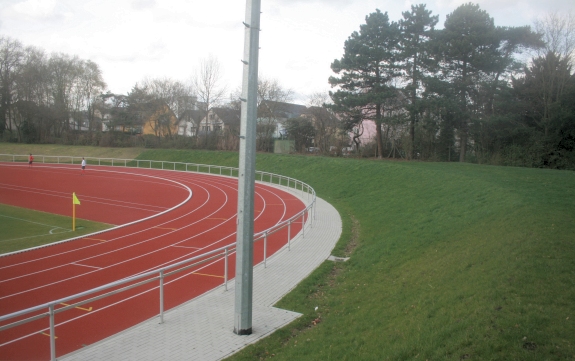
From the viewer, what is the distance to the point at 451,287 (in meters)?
7.46

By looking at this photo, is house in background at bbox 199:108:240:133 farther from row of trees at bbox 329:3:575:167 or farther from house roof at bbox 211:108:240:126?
row of trees at bbox 329:3:575:167

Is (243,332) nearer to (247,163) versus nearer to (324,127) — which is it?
(247,163)

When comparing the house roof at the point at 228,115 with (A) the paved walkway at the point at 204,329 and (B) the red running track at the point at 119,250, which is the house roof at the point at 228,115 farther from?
(A) the paved walkway at the point at 204,329

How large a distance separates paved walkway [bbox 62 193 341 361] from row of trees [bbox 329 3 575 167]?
2547 cm

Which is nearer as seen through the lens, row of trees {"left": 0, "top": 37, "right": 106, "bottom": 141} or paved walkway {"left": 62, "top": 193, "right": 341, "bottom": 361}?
paved walkway {"left": 62, "top": 193, "right": 341, "bottom": 361}

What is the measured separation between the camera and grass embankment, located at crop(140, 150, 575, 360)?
5344 mm

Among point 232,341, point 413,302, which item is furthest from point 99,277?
point 413,302

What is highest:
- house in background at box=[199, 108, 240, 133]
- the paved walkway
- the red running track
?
house in background at box=[199, 108, 240, 133]

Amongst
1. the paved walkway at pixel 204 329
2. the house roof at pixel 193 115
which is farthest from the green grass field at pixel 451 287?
the house roof at pixel 193 115

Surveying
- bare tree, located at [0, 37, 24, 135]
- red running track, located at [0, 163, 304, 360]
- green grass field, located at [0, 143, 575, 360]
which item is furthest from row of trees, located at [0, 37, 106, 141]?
green grass field, located at [0, 143, 575, 360]

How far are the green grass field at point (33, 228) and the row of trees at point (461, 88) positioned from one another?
23523 mm

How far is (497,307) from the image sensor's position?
606 cm

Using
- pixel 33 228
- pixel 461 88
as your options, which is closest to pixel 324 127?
pixel 461 88

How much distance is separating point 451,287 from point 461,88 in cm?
2844
